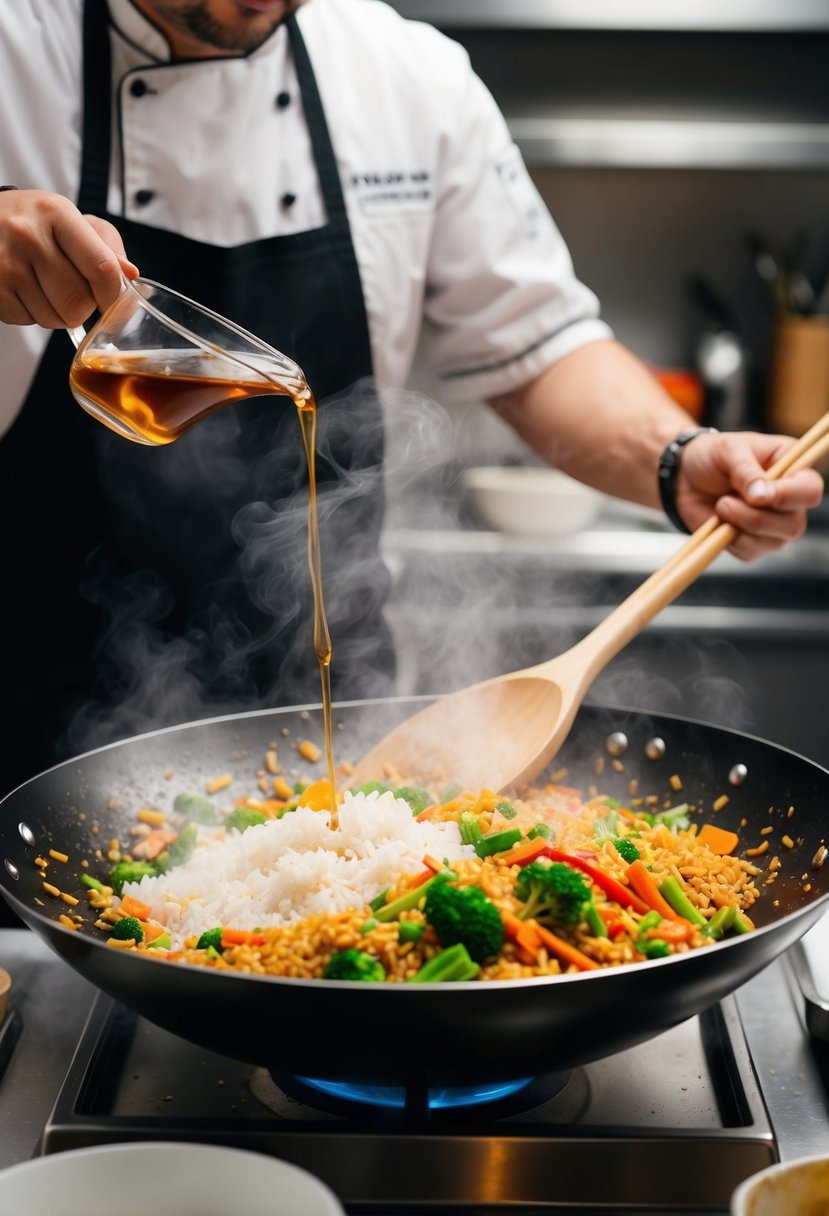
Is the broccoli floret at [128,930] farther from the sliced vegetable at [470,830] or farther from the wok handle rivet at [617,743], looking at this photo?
the wok handle rivet at [617,743]

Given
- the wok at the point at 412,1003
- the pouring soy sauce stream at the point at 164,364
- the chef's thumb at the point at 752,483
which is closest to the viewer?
the wok at the point at 412,1003

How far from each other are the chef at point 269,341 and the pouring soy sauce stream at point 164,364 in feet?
2.16

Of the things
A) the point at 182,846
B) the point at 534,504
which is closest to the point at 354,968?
the point at 182,846

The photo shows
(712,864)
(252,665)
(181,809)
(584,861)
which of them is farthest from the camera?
(252,665)

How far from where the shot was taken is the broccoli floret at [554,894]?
1.13 meters

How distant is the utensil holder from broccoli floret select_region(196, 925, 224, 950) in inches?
115

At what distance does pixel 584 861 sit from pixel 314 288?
1.23 m

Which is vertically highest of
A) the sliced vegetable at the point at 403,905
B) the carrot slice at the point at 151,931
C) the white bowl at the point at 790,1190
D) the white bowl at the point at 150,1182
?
the white bowl at the point at 150,1182

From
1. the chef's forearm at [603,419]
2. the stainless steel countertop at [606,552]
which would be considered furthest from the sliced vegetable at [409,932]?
the stainless steel countertop at [606,552]

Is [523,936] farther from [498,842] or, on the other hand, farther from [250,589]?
[250,589]

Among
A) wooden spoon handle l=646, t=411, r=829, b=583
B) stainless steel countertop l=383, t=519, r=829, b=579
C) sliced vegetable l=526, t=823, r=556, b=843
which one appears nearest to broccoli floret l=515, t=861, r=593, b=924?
sliced vegetable l=526, t=823, r=556, b=843

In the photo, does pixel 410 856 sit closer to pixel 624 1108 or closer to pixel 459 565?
pixel 624 1108

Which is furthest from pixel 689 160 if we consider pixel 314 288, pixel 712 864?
pixel 712 864

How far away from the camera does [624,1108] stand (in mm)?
1158
